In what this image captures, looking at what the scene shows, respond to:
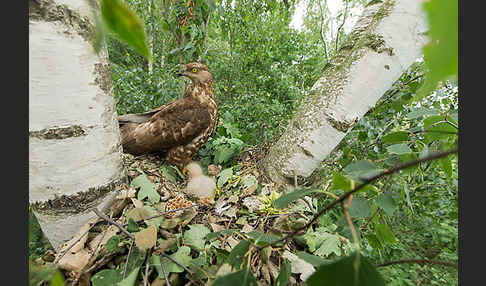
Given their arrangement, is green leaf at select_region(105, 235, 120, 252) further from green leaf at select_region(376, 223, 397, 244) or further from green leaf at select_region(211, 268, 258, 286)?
green leaf at select_region(376, 223, 397, 244)

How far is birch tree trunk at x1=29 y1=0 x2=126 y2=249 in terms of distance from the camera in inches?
16.4

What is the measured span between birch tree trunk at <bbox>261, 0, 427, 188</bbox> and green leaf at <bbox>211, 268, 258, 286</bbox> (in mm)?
570

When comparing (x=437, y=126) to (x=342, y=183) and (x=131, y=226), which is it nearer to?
(x=342, y=183)

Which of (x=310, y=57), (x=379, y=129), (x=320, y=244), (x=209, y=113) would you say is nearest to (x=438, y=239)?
(x=379, y=129)

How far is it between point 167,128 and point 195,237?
0.66 meters

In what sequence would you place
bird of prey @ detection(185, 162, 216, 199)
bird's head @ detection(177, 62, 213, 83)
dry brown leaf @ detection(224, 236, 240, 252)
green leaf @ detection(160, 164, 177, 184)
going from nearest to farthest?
dry brown leaf @ detection(224, 236, 240, 252) < bird of prey @ detection(185, 162, 216, 199) < green leaf @ detection(160, 164, 177, 184) < bird's head @ detection(177, 62, 213, 83)

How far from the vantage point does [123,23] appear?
138 millimetres

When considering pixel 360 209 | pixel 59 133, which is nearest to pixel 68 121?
pixel 59 133

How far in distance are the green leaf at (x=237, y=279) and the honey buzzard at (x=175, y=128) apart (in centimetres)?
91

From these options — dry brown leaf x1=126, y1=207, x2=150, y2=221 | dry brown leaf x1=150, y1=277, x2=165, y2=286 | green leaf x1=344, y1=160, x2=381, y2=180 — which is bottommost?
dry brown leaf x1=150, y1=277, x2=165, y2=286

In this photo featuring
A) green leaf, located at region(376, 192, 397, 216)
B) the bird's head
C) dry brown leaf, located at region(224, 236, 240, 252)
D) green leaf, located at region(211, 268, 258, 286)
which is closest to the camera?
green leaf, located at region(211, 268, 258, 286)

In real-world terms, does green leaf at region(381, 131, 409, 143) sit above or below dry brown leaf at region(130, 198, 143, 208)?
above

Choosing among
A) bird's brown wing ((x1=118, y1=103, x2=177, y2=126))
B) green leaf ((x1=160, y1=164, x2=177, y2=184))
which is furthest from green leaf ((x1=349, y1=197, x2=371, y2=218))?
bird's brown wing ((x1=118, y1=103, x2=177, y2=126))

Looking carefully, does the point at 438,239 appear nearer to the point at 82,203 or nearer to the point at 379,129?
the point at 379,129
